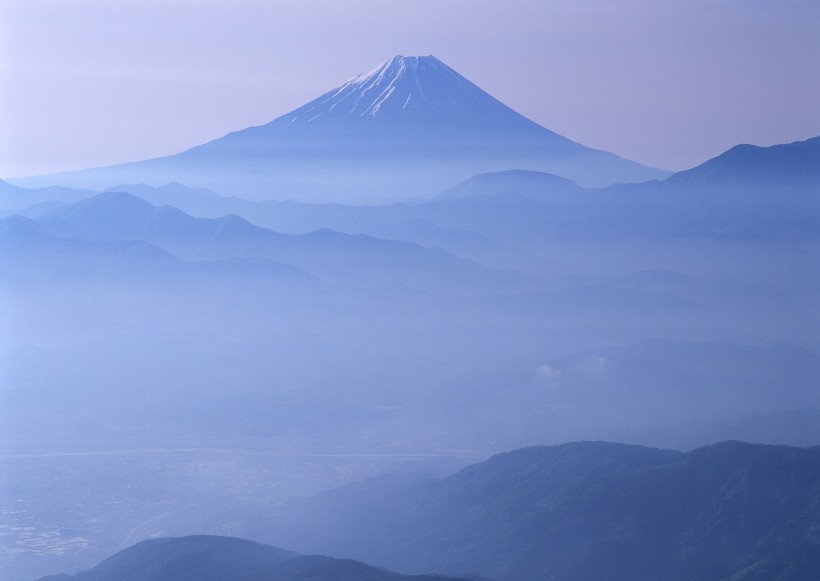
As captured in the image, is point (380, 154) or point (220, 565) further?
point (380, 154)

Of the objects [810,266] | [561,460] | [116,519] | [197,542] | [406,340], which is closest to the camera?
[197,542]

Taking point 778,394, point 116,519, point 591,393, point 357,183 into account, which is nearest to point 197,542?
point 116,519

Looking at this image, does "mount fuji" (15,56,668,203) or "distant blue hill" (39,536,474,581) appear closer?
"distant blue hill" (39,536,474,581)

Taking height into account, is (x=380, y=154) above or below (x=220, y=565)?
above

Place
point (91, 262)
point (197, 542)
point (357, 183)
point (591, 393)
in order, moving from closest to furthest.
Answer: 1. point (197, 542)
2. point (591, 393)
3. point (91, 262)
4. point (357, 183)

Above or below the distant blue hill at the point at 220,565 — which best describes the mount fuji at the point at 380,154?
above

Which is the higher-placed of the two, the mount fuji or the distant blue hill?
the mount fuji

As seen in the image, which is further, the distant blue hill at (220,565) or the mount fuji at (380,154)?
the mount fuji at (380,154)

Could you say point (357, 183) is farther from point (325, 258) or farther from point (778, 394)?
point (778, 394)
